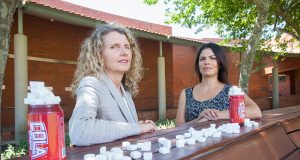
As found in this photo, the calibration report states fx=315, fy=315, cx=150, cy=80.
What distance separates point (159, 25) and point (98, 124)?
16.5 meters

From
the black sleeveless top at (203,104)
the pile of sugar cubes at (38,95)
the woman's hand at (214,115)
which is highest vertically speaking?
the pile of sugar cubes at (38,95)

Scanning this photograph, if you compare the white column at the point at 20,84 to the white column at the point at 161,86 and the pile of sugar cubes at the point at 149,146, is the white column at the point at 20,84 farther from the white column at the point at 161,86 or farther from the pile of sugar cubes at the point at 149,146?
the pile of sugar cubes at the point at 149,146

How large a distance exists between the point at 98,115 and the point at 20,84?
222 inches

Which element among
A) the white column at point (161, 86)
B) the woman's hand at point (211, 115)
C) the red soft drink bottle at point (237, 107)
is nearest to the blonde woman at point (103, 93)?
the red soft drink bottle at point (237, 107)

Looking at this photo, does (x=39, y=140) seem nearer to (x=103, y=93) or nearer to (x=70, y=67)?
(x=103, y=93)

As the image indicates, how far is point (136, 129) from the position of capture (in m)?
1.65

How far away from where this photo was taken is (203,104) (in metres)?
2.89

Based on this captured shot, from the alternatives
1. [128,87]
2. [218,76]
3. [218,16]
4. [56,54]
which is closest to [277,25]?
[218,16]

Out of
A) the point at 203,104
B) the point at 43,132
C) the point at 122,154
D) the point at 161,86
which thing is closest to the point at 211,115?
the point at 203,104

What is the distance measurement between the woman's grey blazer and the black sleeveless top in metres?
1.12

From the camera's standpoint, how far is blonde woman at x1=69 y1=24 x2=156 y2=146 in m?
1.45

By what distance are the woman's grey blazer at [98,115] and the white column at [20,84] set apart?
18.2 ft

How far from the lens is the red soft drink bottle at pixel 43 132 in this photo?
0.86 metres

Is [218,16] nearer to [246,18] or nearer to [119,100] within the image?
[246,18]
